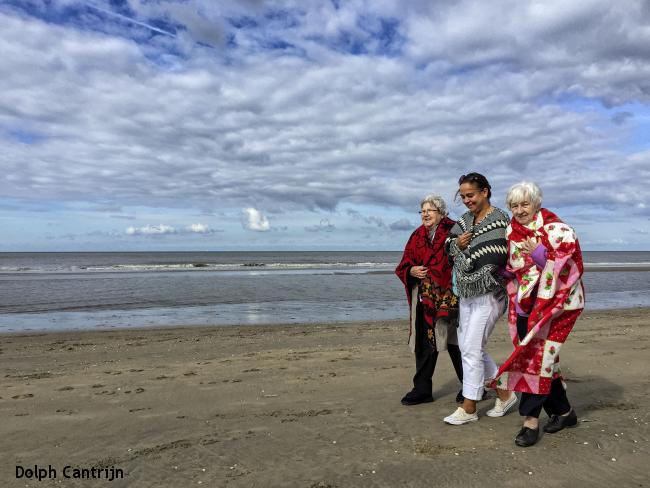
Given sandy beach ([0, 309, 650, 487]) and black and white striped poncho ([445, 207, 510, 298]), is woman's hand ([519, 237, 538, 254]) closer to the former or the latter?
black and white striped poncho ([445, 207, 510, 298])

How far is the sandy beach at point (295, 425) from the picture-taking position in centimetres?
314

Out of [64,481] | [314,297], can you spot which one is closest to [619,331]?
[64,481]

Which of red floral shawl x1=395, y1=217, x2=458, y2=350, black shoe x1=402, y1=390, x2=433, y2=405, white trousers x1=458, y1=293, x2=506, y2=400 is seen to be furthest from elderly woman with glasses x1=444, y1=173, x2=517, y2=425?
black shoe x1=402, y1=390, x2=433, y2=405

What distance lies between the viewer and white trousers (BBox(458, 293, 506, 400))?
12.7ft

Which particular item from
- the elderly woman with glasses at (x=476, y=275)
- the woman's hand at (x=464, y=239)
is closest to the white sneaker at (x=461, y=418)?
the elderly woman with glasses at (x=476, y=275)

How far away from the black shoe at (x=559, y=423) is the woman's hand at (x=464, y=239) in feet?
4.91

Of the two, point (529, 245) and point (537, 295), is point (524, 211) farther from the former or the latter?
point (537, 295)

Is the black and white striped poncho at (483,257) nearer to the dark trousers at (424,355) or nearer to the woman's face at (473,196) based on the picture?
the woman's face at (473,196)

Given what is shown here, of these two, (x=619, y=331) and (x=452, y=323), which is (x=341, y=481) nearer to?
(x=452, y=323)

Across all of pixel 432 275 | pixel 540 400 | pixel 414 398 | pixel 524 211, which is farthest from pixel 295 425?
pixel 524 211

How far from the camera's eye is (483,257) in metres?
3.78

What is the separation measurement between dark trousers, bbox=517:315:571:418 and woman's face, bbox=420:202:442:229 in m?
1.12

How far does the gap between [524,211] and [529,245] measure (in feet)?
0.84

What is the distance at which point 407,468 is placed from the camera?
320 centimetres
